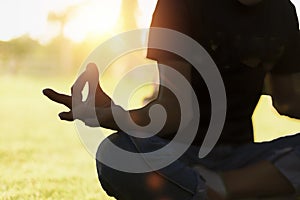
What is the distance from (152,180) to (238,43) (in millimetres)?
532

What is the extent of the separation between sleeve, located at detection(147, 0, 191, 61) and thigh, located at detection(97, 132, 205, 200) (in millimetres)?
272

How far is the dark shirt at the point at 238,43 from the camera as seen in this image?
6.13 ft

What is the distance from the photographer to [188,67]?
1.85 metres

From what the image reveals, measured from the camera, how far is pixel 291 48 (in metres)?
A: 2.00

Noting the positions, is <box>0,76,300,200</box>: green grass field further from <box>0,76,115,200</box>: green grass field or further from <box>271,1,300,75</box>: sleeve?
<box>271,1,300,75</box>: sleeve

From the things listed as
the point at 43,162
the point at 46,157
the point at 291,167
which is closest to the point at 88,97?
the point at 291,167

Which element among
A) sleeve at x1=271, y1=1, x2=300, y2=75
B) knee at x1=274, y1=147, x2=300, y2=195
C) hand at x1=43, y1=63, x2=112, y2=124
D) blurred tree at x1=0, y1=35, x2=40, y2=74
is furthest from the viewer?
blurred tree at x1=0, y1=35, x2=40, y2=74

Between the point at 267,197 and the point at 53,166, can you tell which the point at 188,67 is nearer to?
the point at 267,197

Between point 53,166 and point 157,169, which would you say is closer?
point 157,169

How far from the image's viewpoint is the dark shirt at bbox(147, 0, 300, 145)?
1.87 m

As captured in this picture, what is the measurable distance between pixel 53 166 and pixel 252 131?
1878 millimetres

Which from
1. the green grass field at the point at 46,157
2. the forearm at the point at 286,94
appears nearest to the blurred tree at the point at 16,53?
the green grass field at the point at 46,157

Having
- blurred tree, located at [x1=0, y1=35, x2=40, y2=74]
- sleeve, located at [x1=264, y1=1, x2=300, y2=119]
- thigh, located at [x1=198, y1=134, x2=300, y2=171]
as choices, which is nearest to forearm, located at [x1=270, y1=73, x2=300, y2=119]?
sleeve, located at [x1=264, y1=1, x2=300, y2=119]

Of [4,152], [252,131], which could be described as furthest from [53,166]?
[252,131]
